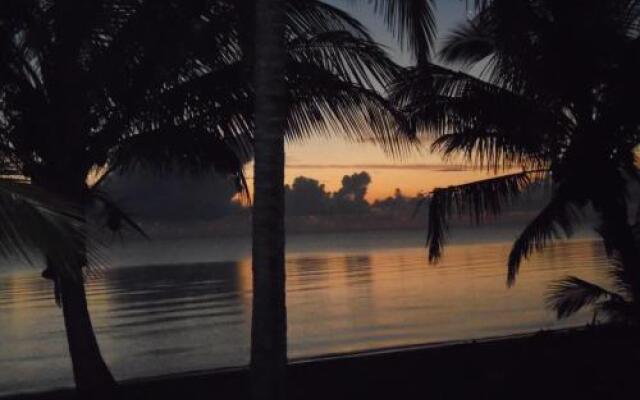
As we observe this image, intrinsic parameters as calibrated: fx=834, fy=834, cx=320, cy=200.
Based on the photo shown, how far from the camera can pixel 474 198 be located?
1155 centimetres

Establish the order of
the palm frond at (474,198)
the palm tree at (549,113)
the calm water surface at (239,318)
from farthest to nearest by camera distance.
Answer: the calm water surface at (239,318), the palm frond at (474,198), the palm tree at (549,113)

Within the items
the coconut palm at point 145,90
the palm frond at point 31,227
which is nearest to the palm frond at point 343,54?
the coconut palm at point 145,90

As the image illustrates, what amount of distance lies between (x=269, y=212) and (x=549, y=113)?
5.46 m

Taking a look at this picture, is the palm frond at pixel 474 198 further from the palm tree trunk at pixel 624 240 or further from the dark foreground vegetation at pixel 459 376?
the dark foreground vegetation at pixel 459 376

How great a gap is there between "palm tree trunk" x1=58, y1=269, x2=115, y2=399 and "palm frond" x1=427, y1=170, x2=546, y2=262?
465 cm

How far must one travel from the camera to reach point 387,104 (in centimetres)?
1022

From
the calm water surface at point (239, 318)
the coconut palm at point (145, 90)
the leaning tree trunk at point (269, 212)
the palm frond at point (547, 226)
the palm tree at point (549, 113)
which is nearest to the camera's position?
the leaning tree trunk at point (269, 212)

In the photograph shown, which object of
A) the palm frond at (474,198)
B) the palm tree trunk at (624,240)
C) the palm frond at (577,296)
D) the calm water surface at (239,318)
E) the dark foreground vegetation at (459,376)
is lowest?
the calm water surface at (239,318)

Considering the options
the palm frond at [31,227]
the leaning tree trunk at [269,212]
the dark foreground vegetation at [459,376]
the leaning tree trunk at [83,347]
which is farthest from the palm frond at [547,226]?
the palm frond at [31,227]

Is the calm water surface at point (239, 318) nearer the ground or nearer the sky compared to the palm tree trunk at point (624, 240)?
nearer the ground

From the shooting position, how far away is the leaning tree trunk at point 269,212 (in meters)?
6.65

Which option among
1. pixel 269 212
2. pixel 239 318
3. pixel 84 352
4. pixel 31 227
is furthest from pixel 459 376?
pixel 239 318

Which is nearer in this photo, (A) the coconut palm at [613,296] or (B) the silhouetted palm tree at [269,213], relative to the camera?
(B) the silhouetted palm tree at [269,213]

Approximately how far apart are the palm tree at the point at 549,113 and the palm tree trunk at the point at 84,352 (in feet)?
15.5
